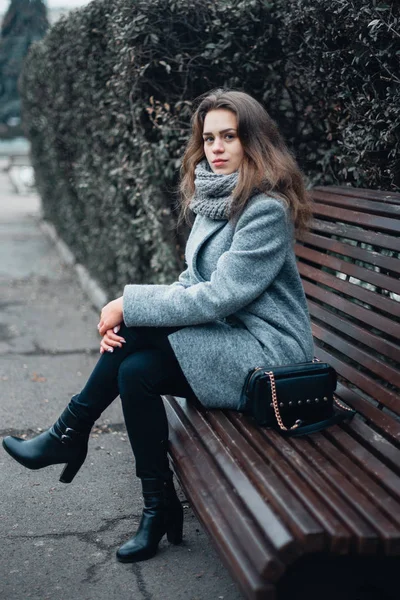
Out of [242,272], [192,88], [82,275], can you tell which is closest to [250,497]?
[242,272]

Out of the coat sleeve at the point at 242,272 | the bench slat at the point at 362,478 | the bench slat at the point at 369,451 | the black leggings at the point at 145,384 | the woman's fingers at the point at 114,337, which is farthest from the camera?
the woman's fingers at the point at 114,337

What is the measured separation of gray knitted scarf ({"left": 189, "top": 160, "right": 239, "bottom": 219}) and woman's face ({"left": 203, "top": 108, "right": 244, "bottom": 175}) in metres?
0.03

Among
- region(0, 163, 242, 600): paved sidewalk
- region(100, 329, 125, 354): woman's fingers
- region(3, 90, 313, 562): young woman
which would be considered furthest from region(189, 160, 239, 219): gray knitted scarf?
region(0, 163, 242, 600): paved sidewalk

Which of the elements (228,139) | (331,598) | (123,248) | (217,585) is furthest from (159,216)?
(331,598)

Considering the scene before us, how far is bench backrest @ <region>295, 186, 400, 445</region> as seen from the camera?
8.79 ft

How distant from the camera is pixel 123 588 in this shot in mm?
2648

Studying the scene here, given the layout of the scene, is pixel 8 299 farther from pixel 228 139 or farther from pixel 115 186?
pixel 228 139

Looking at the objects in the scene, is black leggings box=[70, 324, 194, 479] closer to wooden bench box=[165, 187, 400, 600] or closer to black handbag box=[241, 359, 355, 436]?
wooden bench box=[165, 187, 400, 600]

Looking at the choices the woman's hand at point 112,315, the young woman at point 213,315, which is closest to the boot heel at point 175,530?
the young woman at point 213,315

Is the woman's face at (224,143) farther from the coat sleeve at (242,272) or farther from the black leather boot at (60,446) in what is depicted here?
the black leather boot at (60,446)

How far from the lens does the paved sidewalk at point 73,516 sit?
2662 millimetres

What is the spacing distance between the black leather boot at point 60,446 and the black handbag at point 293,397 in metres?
0.67

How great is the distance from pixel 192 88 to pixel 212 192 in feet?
5.52

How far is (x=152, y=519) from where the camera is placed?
9.07 ft
